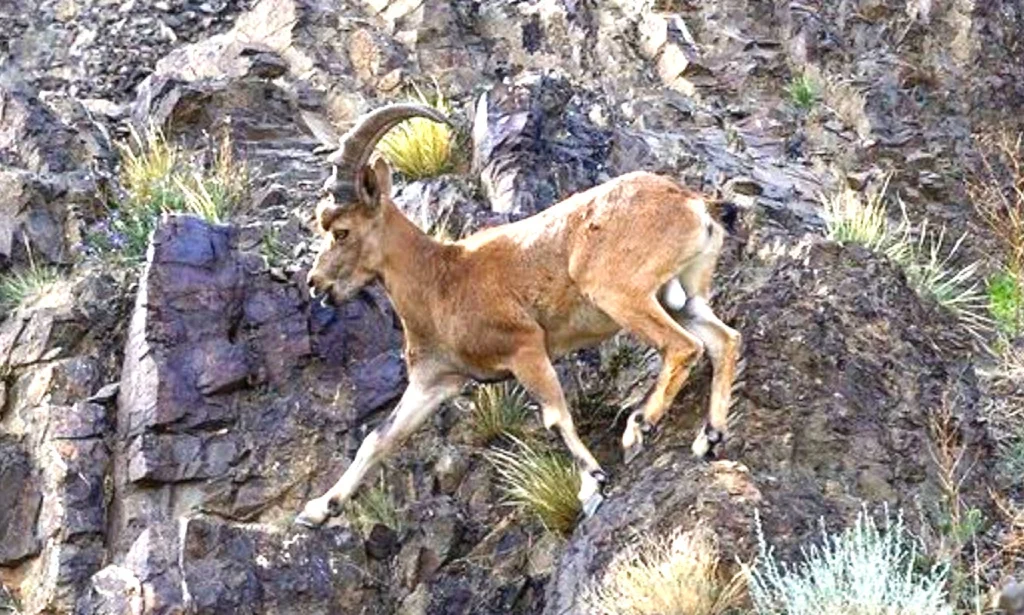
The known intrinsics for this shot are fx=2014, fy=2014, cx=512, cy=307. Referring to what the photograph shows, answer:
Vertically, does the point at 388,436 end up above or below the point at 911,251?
above

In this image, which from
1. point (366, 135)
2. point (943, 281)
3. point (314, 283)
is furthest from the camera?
point (943, 281)

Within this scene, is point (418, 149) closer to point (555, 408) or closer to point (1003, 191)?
point (555, 408)

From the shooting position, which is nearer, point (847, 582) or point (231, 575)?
point (847, 582)

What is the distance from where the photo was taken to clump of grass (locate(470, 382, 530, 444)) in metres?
13.2

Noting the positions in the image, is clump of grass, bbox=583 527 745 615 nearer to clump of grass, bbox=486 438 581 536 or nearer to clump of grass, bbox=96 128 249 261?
clump of grass, bbox=486 438 581 536

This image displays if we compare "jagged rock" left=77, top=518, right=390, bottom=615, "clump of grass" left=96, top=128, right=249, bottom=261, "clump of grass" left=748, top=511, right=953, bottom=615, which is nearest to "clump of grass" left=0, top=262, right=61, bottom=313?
"clump of grass" left=96, top=128, right=249, bottom=261

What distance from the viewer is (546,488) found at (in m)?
12.2

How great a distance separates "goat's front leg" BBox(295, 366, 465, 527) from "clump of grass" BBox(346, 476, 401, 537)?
0.12 meters

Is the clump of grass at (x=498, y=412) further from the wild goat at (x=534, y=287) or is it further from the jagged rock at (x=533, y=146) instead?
the jagged rock at (x=533, y=146)

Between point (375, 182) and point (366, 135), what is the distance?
1.14 ft

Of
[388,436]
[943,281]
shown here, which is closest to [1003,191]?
[943,281]

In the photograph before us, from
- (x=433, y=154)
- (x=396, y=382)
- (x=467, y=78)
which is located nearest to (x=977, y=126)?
(x=467, y=78)

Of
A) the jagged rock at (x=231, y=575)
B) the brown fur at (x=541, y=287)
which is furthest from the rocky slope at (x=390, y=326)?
the brown fur at (x=541, y=287)

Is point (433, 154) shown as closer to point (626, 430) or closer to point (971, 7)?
point (626, 430)
